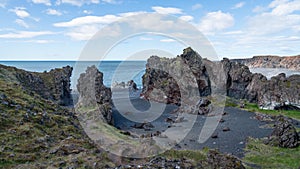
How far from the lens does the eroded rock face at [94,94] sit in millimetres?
44750

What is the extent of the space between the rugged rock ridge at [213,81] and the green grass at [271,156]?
27575 millimetres

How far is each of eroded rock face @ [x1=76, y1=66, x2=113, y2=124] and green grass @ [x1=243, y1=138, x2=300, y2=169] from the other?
22.1 m

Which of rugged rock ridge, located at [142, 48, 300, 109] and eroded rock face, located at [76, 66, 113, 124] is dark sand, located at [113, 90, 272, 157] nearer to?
eroded rock face, located at [76, 66, 113, 124]

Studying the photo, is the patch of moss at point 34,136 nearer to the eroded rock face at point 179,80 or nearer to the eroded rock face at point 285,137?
the eroded rock face at point 285,137

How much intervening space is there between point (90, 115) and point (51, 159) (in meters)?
24.5

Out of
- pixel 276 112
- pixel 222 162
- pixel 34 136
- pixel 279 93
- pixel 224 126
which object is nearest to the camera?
pixel 34 136

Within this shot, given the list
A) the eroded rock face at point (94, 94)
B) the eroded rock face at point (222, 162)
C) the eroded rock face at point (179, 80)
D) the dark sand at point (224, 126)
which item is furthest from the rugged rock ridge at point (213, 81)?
the eroded rock face at point (222, 162)

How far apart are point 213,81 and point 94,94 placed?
3680 centimetres

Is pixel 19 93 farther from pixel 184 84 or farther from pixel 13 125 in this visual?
pixel 184 84

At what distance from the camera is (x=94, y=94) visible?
5422cm

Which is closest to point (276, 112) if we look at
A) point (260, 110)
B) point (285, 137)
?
point (260, 110)

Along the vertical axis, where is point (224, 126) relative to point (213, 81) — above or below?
below

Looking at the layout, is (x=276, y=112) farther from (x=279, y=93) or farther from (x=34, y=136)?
(x=34, y=136)

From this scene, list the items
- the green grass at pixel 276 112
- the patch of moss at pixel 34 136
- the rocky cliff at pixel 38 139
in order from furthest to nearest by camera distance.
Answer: the green grass at pixel 276 112 < the patch of moss at pixel 34 136 < the rocky cliff at pixel 38 139
